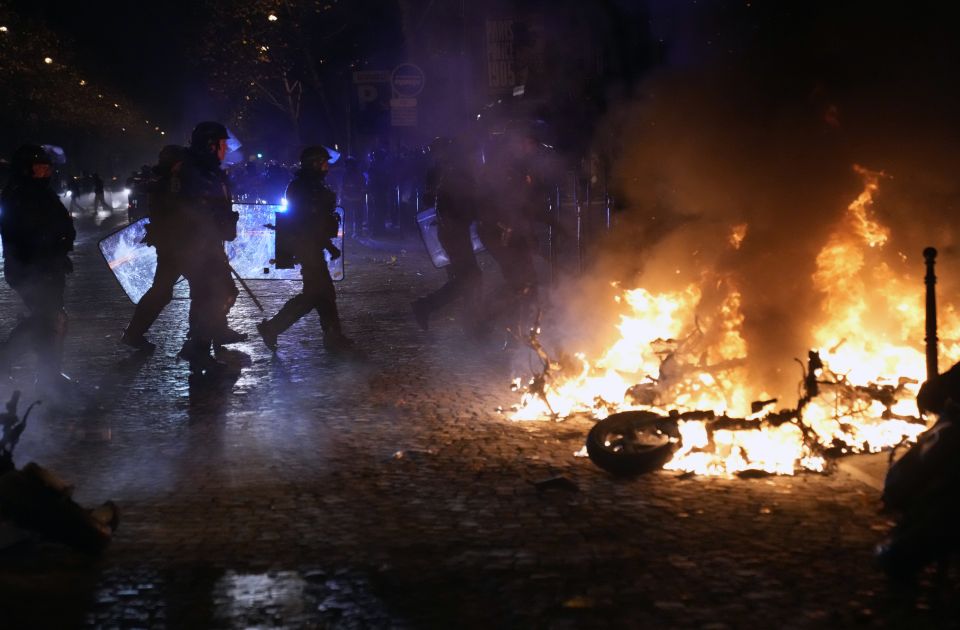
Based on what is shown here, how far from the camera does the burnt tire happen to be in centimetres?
577

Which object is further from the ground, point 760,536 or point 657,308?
point 657,308

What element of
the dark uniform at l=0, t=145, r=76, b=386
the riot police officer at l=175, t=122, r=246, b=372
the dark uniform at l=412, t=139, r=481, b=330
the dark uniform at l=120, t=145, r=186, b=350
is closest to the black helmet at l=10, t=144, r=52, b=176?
the dark uniform at l=0, t=145, r=76, b=386

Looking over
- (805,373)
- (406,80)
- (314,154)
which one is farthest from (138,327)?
(406,80)

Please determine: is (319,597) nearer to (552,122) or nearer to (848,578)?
(848,578)

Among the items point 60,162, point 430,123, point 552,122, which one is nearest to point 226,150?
point 60,162

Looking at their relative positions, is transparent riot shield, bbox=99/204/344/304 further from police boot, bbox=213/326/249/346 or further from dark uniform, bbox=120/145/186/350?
police boot, bbox=213/326/249/346

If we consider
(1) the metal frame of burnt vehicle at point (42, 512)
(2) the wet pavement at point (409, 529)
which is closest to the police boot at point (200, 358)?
(2) the wet pavement at point (409, 529)

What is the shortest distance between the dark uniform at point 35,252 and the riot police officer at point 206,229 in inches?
46.9

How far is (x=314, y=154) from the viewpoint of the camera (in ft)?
33.5

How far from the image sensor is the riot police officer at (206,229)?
9414 millimetres

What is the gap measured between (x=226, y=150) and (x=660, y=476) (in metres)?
5.94

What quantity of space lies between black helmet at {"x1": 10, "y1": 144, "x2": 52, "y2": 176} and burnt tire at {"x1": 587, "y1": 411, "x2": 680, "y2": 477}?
5.28 m

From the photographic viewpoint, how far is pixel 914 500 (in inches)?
186

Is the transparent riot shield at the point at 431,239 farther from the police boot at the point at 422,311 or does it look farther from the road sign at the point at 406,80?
the road sign at the point at 406,80
